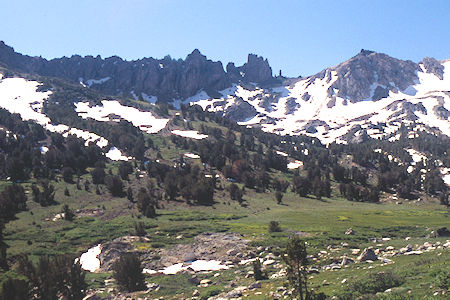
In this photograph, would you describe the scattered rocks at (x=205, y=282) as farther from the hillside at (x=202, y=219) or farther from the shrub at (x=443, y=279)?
the shrub at (x=443, y=279)

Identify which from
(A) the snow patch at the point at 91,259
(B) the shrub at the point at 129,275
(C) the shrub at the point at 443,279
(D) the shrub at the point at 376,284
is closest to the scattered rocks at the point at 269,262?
(B) the shrub at the point at 129,275

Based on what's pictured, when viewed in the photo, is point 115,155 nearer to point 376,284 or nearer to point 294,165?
point 294,165

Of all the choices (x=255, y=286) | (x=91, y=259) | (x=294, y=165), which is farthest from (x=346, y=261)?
(x=294, y=165)

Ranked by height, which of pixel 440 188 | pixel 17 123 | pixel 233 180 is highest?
pixel 17 123

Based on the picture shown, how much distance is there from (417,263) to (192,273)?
2444 cm

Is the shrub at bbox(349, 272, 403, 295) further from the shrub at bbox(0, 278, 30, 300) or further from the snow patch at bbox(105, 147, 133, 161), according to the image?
the snow patch at bbox(105, 147, 133, 161)

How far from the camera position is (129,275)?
35844 mm

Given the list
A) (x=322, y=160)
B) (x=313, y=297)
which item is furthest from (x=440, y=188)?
(x=313, y=297)

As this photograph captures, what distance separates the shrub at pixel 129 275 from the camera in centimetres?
3569

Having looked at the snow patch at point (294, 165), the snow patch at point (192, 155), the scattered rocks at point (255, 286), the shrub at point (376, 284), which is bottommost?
the scattered rocks at point (255, 286)

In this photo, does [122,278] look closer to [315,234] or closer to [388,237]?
[315,234]

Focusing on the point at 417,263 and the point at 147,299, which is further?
the point at 147,299

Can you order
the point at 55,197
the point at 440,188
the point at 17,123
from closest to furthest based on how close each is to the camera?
the point at 55,197 < the point at 440,188 < the point at 17,123

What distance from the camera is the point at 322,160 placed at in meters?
180
